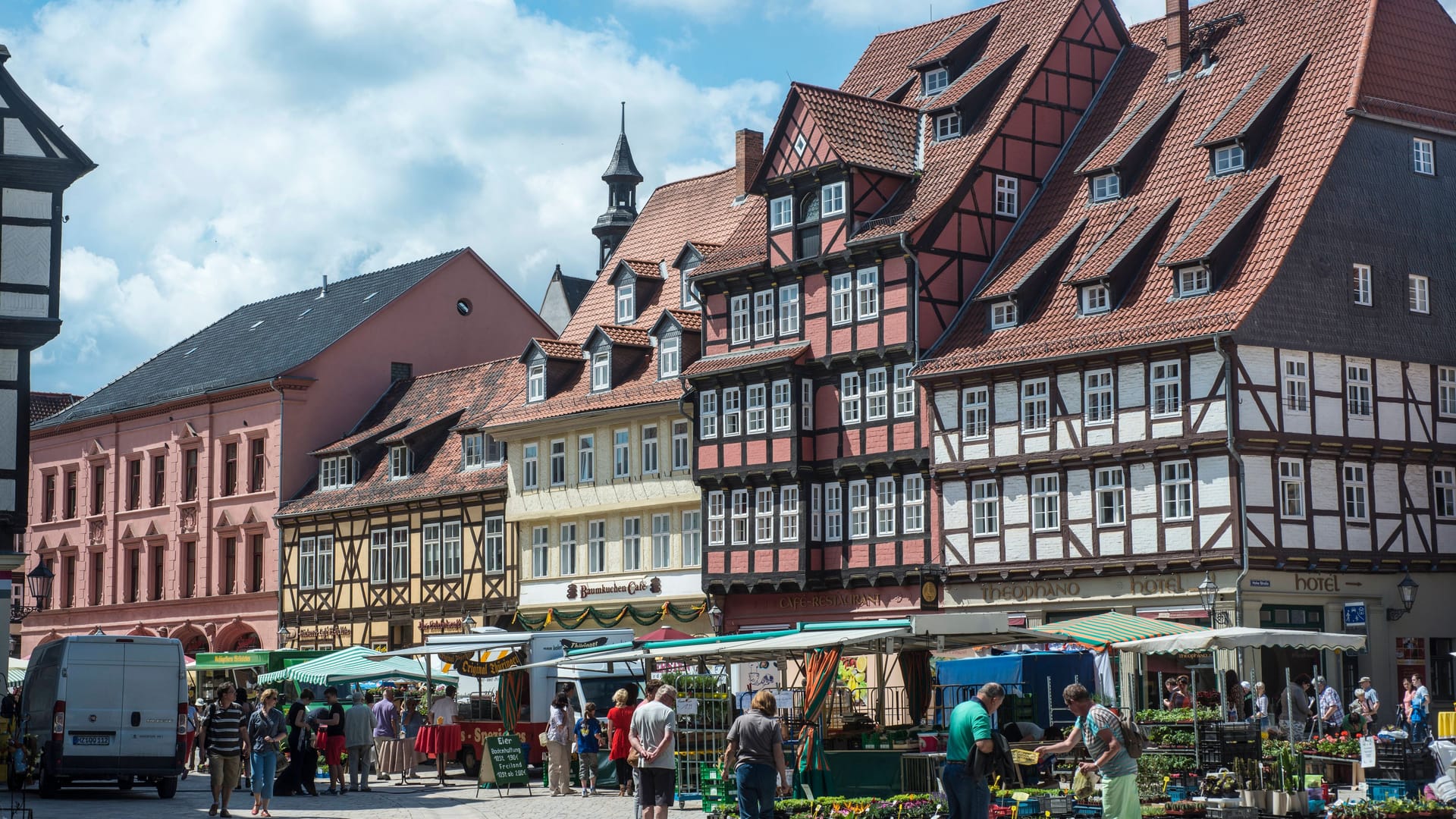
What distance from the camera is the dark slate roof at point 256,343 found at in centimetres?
6356

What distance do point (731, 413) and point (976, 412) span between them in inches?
281

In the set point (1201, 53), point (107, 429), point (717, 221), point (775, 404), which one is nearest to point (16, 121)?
point (775, 404)

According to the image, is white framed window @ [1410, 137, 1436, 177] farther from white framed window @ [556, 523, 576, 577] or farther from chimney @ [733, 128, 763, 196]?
white framed window @ [556, 523, 576, 577]

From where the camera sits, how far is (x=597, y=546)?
168 feet

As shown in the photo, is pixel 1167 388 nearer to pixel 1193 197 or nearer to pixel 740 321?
pixel 1193 197

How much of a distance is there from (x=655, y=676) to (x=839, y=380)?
36.9ft

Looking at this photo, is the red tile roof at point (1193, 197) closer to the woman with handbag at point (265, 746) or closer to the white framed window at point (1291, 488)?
the white framed window at point (1291, 488)

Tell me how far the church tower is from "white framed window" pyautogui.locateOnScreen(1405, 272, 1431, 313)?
169 feet

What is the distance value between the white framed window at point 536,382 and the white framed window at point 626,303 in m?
2.48

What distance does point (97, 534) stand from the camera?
68.8 metres

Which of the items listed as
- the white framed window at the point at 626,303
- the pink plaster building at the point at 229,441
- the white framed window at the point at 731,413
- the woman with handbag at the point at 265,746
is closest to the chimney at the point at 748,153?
the white framed window at the point at 626,303

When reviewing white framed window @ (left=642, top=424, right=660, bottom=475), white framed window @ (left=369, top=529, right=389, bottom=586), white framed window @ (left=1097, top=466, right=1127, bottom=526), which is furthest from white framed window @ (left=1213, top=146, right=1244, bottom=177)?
white framed window @ (left=369, top=529, right=389, bottom=586)

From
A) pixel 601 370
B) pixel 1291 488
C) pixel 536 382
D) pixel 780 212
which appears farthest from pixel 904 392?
pixel 536 382

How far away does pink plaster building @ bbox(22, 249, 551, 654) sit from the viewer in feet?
205
